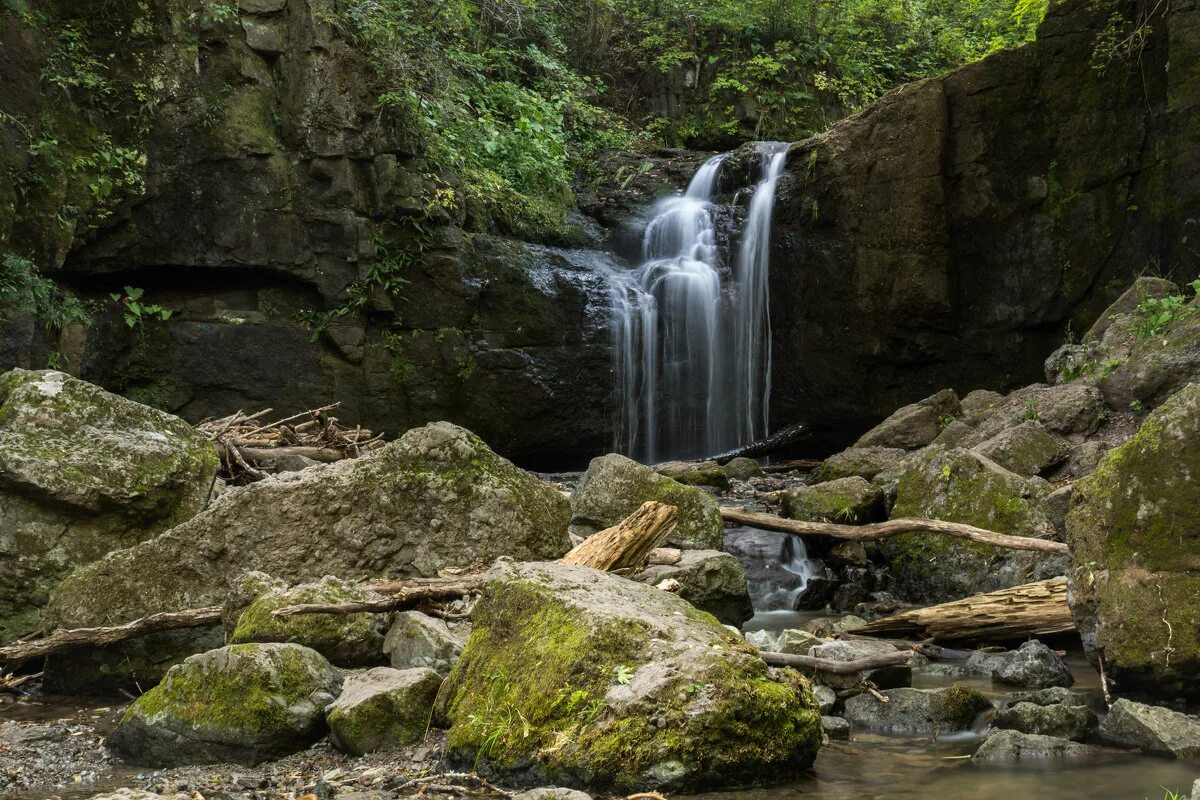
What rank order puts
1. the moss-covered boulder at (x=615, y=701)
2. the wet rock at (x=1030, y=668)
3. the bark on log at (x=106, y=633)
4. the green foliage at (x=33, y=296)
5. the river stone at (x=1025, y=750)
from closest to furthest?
the moss-covered boulder at (x=615, y=701) < the river stone at (x=1025, y=750) < the bark on log at (x=106, y=633) < the wet rock at (x=1030, y=668) < the green foliage at (x=33, y=296)

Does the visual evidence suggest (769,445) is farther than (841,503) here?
Yes

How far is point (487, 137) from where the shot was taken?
15625mm

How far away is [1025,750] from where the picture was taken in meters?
3.78

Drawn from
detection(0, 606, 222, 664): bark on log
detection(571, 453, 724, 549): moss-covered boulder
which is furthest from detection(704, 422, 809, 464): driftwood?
detection(0, 606, 222, 664): bark on log

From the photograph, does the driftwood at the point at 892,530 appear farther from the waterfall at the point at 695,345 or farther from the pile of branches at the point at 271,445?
the waterfall at the point at 695,345

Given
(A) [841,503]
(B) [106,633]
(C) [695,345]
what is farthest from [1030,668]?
(C) [695,345]

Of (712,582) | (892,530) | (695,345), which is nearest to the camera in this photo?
(712,582)

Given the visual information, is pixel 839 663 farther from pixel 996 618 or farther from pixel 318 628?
pixel 318 628

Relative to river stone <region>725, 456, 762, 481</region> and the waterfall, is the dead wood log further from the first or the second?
the waterfall

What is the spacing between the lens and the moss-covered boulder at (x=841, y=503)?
8.50 metres

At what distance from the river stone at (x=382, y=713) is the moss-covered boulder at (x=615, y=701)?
0.33ft

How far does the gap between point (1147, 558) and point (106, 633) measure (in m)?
4.75

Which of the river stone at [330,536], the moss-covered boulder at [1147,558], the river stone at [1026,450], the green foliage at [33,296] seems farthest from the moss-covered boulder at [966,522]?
the green foliage at [33,296]

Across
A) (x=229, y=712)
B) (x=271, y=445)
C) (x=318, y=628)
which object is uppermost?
(x=271, y=445)
